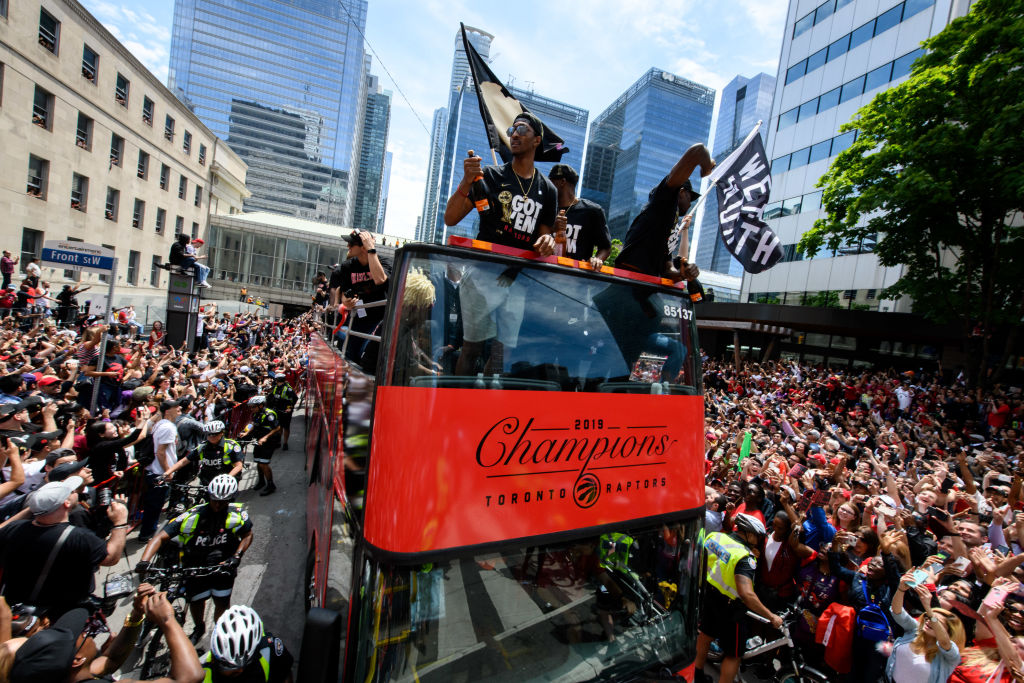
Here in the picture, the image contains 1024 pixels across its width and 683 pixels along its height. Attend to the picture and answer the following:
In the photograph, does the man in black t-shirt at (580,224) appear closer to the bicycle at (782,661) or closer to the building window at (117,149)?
the bicycle at (782,661)

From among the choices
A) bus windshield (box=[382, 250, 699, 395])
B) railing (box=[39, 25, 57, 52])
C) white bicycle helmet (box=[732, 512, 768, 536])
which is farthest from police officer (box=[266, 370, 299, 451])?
railing (box=[39, 25, 57, 52])

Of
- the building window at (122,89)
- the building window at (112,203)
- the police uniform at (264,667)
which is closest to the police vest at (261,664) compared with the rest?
the police uniform at (264,667)

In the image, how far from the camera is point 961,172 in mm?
14398

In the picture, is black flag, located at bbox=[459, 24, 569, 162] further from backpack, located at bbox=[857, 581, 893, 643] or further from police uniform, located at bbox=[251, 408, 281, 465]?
police uniform, located at bbox=[251, 408, 281, 465]

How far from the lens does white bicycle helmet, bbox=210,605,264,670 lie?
2.78m

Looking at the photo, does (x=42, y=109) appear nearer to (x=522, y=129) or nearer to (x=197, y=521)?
(x=197, y=521)

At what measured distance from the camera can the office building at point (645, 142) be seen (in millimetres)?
106625

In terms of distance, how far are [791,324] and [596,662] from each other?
86.7 ft

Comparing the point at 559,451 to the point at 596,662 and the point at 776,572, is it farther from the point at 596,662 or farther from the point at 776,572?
the point at 776,572

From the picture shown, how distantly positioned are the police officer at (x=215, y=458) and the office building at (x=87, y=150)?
12.7 metres

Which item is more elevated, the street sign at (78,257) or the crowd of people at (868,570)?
the street sign at (78,257)

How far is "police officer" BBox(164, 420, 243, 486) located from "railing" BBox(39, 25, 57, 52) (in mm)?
26453

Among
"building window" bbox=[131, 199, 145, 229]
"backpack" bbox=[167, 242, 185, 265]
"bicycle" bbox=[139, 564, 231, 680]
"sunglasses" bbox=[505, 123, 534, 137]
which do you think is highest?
"building window" bbox=[131, 199, 145, 229]

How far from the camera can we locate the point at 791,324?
2484 centimetres
